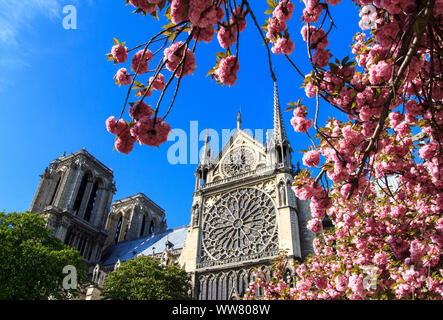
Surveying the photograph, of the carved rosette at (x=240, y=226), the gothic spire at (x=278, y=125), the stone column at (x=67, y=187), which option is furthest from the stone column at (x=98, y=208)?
the gothic spire at (x=278, y=125)

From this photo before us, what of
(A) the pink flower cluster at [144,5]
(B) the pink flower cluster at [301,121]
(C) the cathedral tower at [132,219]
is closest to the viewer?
(A) the pink flower cluster at [144,5]

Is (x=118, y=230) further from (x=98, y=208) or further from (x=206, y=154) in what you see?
(x=206, y=154)

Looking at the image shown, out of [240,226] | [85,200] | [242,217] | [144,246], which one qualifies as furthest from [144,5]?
[85,200]

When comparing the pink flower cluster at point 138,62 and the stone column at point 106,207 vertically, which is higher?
the stone column at point 106,207

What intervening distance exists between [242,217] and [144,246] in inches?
885

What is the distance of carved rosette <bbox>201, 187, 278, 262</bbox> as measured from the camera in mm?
23641

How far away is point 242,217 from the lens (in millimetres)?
25578

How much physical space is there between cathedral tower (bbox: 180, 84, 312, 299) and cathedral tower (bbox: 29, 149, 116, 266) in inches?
790

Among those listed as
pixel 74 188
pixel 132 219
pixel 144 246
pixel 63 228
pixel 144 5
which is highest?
pixel 132 219

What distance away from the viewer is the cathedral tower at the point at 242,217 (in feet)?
74.5

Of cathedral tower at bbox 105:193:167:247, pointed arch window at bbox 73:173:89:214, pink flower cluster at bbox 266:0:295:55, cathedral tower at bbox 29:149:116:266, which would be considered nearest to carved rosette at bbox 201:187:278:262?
pink flower cluster at bbox 266:0:295:55

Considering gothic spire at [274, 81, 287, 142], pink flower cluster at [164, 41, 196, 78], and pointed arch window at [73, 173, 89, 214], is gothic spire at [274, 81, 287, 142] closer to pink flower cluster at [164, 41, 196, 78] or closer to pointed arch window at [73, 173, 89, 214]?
pink flower cluster at [164, 41, 196, 78]

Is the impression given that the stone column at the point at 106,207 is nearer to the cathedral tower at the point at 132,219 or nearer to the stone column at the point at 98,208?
the stone column at the point at 98,208
